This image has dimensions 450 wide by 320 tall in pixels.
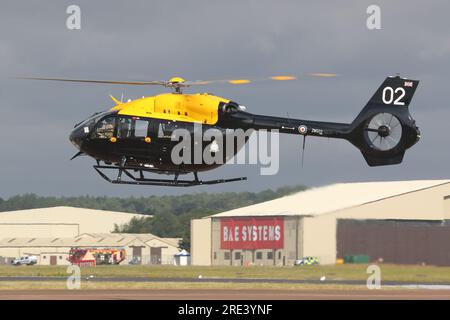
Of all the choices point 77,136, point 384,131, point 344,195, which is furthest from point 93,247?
point 384,131

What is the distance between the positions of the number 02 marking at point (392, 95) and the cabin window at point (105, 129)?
12.3m

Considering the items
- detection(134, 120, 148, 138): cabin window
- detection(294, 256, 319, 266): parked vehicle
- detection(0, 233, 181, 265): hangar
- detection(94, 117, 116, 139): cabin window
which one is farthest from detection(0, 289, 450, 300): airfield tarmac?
detection(0, 233, 181, 265): hangar

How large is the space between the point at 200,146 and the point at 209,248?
7034cm

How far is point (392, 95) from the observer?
46000 millimetres

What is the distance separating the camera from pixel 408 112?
45531 mm

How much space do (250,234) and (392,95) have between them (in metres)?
62.2

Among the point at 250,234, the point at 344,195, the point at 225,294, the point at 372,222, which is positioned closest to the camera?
the point at 225,294

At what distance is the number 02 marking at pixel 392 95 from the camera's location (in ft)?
150

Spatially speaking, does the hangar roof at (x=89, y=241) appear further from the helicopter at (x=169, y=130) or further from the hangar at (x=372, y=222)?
the helicopter at (x=169, y=130)

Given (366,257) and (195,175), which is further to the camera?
(366,257)

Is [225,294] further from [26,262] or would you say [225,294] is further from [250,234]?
[26,262]

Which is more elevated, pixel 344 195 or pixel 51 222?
pixel 344 195
